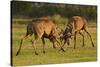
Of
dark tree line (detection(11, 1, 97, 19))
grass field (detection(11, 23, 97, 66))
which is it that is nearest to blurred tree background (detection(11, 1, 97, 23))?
dark tree line (detection(11, 1, 97, 19))

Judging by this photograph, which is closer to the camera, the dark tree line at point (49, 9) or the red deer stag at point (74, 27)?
the dark tree line at point (49, 9)

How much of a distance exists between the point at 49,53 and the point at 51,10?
49cm

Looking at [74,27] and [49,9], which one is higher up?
[49,9]

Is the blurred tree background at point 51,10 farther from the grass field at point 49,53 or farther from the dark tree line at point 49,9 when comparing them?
the grass field at point 49,53

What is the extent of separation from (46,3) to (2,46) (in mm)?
693

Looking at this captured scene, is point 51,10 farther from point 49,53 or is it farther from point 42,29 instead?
point 49,53

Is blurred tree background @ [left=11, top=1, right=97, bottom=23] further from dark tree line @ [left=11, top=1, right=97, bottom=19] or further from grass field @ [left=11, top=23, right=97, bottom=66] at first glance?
grass field @ [left=11, top=23, right=97, bottom=66]

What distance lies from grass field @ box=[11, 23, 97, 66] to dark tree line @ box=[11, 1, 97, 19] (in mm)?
144

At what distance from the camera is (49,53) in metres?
2.62

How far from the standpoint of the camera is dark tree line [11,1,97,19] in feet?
8.16

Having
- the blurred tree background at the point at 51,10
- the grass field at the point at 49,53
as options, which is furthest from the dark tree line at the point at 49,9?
the grass field at the point at 49,53

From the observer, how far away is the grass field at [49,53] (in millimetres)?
2477

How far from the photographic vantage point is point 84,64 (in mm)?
Result: 2807

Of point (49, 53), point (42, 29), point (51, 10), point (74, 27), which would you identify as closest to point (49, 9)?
point (51, 10)
